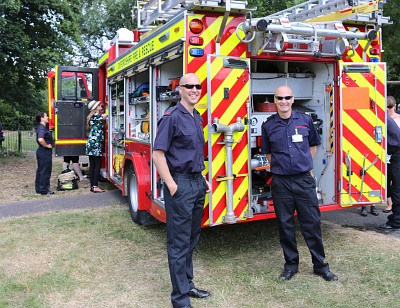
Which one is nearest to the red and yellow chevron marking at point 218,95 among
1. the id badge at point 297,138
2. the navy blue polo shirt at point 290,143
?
the navy blue polo shirt at point 290,143

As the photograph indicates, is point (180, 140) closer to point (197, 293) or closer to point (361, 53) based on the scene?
point (197, 293)

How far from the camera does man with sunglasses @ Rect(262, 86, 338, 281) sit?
415cm

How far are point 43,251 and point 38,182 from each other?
4.09 metres

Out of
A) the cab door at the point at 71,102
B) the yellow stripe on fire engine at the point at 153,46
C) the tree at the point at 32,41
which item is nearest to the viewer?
the yellow stripe on fire engine at the point at 153,46

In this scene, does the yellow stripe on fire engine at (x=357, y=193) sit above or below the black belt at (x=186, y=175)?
below

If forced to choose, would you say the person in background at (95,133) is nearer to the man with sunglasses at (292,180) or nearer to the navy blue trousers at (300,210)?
the man with sunglasses at (292,180)

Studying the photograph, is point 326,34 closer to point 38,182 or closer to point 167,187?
point 167,187

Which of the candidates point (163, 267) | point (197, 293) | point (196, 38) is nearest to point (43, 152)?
point (163, 267)

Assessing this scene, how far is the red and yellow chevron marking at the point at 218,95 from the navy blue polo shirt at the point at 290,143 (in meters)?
0.38

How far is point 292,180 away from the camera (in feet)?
13.7

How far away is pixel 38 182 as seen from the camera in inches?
356

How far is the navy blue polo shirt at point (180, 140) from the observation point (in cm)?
350

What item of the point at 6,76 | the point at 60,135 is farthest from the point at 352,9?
the point at 6,76

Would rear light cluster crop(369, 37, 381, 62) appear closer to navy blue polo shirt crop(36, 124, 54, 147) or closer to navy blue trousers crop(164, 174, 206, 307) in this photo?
navy blue trousers crop(164, 174, 206, 307)
